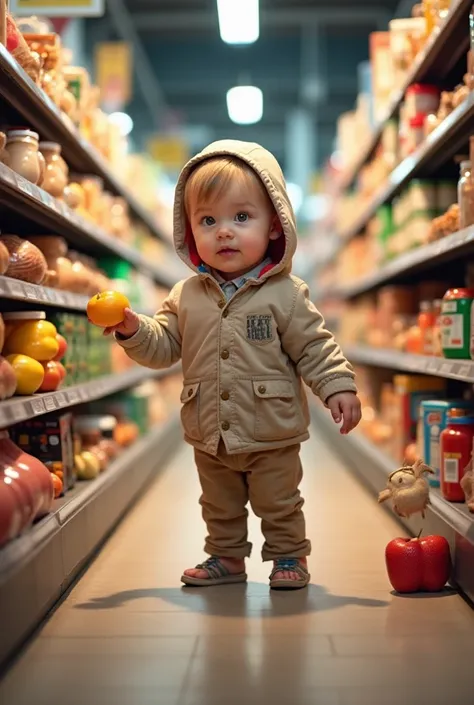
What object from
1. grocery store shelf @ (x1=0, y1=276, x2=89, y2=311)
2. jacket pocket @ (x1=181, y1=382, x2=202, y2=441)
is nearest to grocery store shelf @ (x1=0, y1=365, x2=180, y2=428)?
grocery store shelf @ (x1=0, y1=276, x2=89, y2=311)

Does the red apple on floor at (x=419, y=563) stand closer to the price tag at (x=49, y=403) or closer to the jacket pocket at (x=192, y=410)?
the jacket pocket at (x=192, y=410)

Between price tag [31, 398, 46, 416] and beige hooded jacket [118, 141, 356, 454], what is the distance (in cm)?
31

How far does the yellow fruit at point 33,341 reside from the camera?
3.09 meters

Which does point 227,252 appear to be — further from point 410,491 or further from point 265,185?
point 410,491

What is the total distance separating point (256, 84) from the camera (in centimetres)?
1647

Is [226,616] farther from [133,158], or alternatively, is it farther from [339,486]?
[133,158]

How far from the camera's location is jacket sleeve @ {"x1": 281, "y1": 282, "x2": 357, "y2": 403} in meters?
2.80

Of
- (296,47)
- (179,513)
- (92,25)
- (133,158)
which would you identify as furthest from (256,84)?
(179,513)

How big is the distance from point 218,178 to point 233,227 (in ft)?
0.49

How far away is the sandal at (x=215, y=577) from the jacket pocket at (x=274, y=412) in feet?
1.63

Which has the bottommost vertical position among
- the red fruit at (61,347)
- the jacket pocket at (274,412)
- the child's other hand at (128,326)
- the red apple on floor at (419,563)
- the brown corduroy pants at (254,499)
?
the red apple on floor at (419,563)

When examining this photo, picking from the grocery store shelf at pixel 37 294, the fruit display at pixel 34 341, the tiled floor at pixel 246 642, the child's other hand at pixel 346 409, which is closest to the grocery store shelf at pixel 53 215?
the grocery store shelf at pixel 37 294

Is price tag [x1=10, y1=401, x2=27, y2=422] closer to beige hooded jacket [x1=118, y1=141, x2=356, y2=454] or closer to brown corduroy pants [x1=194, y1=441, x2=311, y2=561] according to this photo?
beige hooded jacket [x1=118, y1=141, x2=356, y2=454]

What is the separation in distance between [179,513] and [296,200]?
684 inches
